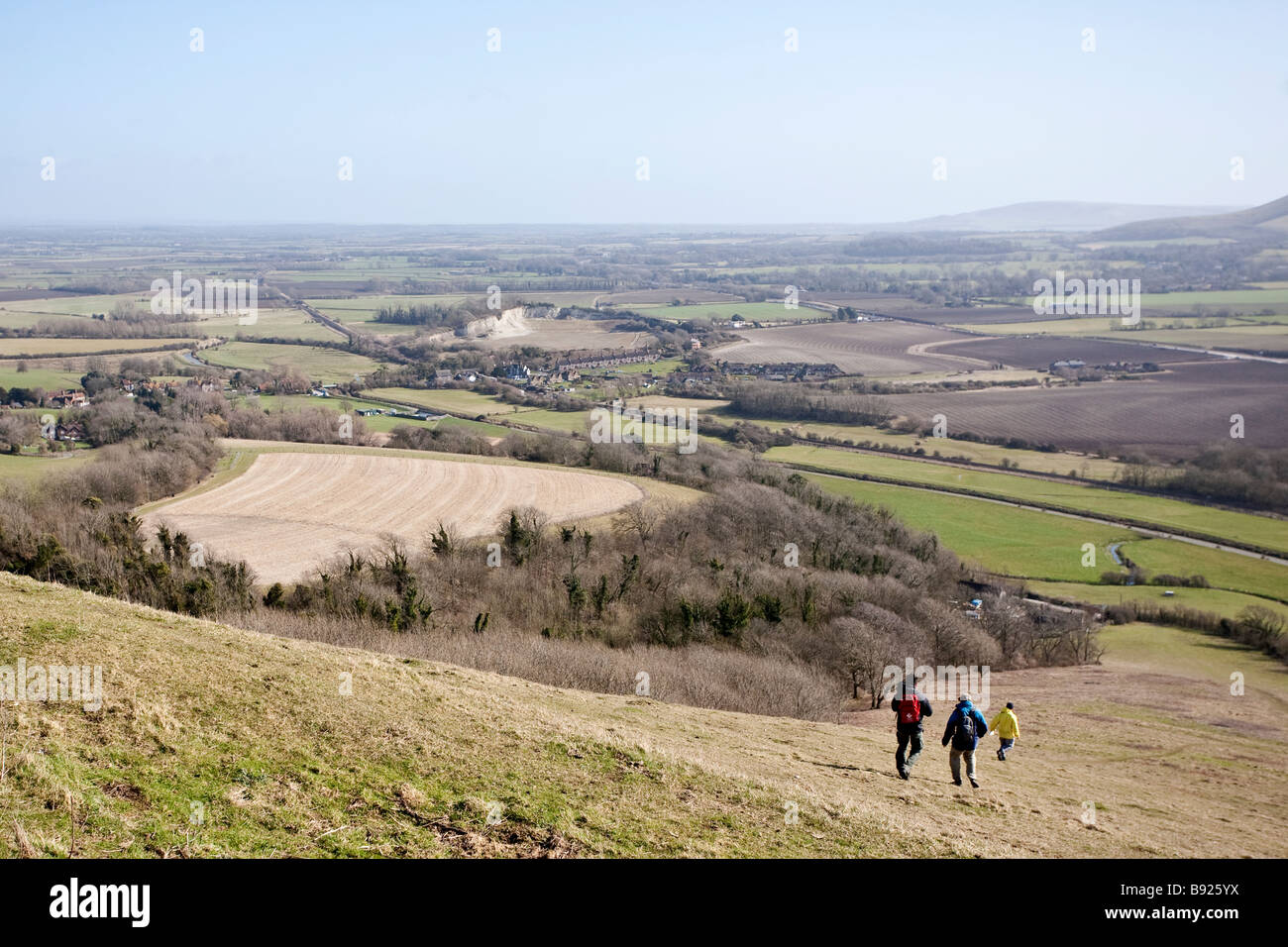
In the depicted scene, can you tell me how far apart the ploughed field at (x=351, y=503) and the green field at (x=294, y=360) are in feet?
161

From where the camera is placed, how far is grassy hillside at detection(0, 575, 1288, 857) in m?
12.1

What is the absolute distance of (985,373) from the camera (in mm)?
125750

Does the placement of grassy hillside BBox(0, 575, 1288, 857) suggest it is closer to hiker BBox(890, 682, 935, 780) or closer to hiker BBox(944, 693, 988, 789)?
hiker BBox(890, 682, 935, 780)

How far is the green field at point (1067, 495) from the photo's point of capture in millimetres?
69750

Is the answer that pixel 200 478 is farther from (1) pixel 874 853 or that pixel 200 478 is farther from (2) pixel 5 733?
(1) pixel 874 853

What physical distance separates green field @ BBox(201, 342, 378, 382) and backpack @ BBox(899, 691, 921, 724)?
104 m

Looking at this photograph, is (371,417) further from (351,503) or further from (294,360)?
(294,360)

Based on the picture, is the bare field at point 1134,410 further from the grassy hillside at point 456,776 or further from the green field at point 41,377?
the green field at point 41,377

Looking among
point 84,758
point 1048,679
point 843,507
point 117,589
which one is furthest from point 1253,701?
point 117,589

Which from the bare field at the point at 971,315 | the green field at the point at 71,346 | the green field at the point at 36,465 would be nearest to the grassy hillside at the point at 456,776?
the green field at the point at 36,465

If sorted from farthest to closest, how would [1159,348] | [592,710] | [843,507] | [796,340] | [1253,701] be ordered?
[796,340] → [1159,348] → [843,507] → [1253,701] → [592,710]

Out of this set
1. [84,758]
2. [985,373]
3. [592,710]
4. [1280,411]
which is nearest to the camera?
[84,758]

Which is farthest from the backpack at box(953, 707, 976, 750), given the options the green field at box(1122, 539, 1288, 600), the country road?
the country road
